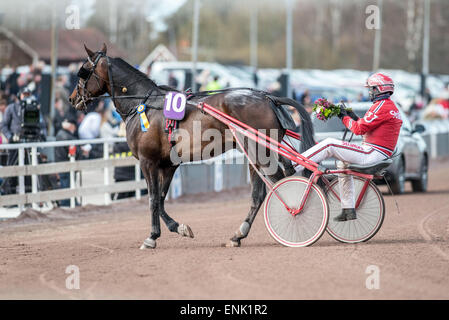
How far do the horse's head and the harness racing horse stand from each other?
0.01 meters

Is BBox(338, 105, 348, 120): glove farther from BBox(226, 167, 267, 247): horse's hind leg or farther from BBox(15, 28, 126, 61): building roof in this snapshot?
BBox(15, 28, 126, 61): building roof

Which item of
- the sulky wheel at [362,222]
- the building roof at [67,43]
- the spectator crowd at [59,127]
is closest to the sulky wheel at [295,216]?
the sulky wheel at [362,222]

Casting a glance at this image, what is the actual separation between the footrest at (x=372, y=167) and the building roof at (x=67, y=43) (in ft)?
114

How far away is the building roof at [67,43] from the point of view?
4555cm

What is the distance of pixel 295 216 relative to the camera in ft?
30.2

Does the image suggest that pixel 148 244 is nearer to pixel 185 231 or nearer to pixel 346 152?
pixel 185 231

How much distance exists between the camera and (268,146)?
30.7ft

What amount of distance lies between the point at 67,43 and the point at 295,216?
47004 millimetres

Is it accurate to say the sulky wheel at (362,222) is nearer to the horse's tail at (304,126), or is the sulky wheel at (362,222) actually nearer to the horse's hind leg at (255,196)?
the horse's tail at (304,126)

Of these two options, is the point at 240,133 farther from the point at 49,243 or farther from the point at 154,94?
the point at 49,243

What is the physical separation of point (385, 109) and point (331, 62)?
52273 mm

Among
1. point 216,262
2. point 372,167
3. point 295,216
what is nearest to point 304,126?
point 372,167
